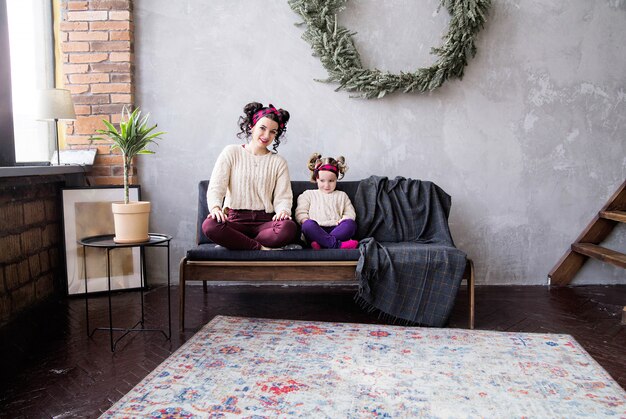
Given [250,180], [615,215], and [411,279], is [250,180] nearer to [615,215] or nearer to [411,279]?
[411,279]

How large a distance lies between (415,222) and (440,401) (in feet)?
5.97

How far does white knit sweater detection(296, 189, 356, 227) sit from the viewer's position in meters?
3.67

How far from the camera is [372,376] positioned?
241 centimetres

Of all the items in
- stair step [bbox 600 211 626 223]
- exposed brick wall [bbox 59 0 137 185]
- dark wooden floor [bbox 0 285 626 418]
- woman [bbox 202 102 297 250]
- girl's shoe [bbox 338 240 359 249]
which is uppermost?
exposed brick wall [bbox 59 0 137 185]

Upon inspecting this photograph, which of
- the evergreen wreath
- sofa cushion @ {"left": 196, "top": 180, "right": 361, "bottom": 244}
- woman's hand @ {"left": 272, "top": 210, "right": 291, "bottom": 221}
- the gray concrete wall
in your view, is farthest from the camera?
the gray concrete wall

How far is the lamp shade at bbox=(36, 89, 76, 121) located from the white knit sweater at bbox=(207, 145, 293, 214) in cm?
112

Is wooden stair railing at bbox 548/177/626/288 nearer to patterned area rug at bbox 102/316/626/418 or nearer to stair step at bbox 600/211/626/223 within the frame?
stair step at bbox 600/211/626/223

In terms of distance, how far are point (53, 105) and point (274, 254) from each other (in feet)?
6.05

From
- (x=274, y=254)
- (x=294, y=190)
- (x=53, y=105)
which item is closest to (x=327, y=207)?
(x=294, y=190)

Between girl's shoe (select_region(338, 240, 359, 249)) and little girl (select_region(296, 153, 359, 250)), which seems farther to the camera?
little girl (select_region(296, 153, 359, 250))

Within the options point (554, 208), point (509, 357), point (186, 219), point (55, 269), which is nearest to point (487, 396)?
point (509, 357)

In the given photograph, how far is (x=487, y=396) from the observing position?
7.25ft

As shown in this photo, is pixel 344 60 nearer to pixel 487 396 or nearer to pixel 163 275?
pixel 163 275

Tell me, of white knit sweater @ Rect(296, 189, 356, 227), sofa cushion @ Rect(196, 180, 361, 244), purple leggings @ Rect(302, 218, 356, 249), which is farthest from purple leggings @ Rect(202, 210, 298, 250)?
sofa cushion @ Rect(196, 180, 361, 244)
